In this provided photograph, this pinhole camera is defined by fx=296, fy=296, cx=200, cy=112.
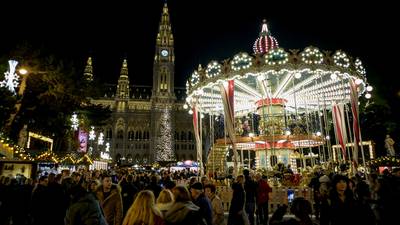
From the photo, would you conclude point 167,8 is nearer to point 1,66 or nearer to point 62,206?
point 1,66

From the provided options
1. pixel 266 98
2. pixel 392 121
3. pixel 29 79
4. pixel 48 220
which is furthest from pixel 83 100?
pixel 392 121

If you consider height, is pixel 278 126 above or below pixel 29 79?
below

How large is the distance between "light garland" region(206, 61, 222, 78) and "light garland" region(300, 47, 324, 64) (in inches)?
130

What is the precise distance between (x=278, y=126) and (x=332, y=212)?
12.3 metres

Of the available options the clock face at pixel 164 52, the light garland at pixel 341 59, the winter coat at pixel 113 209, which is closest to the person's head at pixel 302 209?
the winter coat at pixel 113 209

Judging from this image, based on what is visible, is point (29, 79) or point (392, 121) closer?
point (29, 79)

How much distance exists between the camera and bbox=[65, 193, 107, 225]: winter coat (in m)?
3.25

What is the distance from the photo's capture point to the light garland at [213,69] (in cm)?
1242

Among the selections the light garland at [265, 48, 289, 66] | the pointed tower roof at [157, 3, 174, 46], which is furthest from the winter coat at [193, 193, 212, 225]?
the pointed tower roof at [157, 3, 174, 46]

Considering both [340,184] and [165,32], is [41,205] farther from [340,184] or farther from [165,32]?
[165,32]

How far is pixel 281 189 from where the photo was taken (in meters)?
9.96

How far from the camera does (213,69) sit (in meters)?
12.6

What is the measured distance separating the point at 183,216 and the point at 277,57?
961 centimetres

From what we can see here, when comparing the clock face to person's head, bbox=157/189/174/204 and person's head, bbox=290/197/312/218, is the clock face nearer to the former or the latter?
person's head, bbox=157/189/174/204
